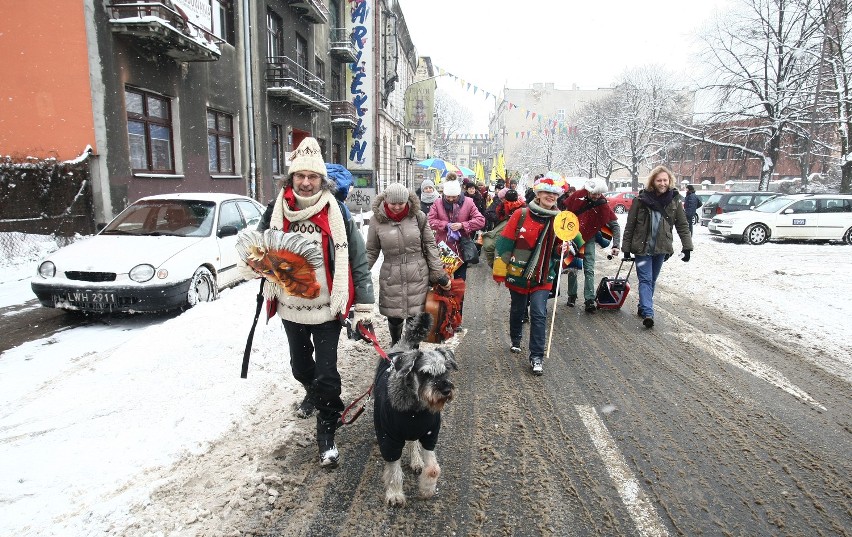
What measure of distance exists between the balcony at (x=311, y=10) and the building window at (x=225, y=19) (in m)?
4.69

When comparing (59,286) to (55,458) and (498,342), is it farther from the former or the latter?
(498,342)

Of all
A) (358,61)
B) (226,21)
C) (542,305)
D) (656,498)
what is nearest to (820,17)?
(358,61)

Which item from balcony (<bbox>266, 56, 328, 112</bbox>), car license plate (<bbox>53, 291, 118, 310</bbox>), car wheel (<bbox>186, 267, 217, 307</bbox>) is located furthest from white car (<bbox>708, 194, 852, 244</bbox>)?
car license plate (<bbox>53, 291, 118, 310</bbox>)

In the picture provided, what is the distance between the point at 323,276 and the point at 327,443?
45.5 inches

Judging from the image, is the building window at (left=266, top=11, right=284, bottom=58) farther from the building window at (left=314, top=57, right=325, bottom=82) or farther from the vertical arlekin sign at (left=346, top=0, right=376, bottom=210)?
the vertical arlekin sign at (left=346, top=0, right=376, bottom=210)

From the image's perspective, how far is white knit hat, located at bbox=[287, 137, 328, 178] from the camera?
307 cm

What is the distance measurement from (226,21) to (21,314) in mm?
12925

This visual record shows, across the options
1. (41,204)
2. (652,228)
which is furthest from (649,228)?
(41,204)

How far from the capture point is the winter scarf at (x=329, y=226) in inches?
122

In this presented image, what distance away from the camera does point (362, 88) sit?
1168 inches

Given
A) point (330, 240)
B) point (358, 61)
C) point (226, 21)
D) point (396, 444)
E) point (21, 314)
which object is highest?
point (358, 61)

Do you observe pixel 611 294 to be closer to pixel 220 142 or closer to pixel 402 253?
A: pixel 402 253

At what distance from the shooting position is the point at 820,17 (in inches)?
919

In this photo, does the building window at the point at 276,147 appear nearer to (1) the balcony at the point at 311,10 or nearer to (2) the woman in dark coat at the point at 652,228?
(1) the balcony at the point at 311,10
